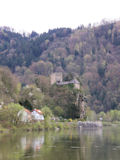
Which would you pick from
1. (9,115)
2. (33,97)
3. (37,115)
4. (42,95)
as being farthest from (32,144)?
→ (42,95)

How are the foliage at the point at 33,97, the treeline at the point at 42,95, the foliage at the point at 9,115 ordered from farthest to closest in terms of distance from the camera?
the foliage at the point at 33,97 → the treeline at the point at 42,95 → the foliage at the point at 9,115

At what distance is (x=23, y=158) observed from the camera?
110 feet

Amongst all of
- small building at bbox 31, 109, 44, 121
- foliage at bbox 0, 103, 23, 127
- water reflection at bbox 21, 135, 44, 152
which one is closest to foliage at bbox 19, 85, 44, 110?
small building at bbox 31, 109, 44, 121

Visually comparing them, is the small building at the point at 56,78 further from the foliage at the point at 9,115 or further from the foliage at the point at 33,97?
the foliage at the point at 9,115

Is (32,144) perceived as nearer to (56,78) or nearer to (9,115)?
(9,115)

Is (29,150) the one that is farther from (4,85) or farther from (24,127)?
(4,85)

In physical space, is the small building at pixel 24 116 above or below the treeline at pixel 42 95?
below

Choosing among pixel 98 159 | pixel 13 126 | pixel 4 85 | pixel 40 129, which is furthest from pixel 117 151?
pixel 4 85

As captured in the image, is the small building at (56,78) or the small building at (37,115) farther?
the small building at (56,78)

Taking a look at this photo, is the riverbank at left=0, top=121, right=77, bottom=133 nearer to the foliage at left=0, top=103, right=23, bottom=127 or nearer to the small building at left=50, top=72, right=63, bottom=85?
the foliage at left=0, top=103, right=23, bottom=127

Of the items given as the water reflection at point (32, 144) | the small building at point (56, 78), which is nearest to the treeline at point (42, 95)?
the small building at point (56, 78)

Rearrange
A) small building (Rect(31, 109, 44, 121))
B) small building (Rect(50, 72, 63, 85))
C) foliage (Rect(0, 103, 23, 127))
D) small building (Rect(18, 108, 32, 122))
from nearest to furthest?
foliage (Rect(0, 103, 23, 127)) → small building (Rect(18, 108, 32, 122)) → small building (Rect(31, 109, 44, 121)) → small building (Rect(50, 72, 63, 85))

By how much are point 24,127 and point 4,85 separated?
100ft

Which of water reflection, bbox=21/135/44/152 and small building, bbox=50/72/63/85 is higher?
small building, bbox=50/72/63/85
